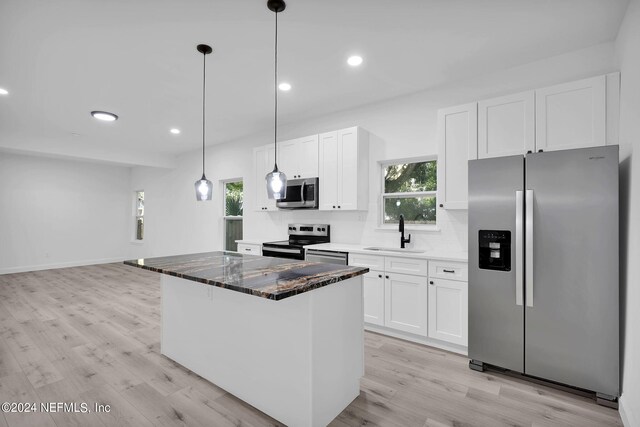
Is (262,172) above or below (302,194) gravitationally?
above

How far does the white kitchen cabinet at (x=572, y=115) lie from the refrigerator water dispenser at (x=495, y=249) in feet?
2.97

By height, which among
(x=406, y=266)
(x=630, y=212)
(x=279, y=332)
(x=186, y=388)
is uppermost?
(x=630, y=212)

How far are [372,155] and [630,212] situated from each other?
2.51 meters

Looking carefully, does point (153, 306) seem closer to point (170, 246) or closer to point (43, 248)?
point (170, 246)

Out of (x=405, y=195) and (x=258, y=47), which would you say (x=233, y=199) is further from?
(x=258, y=47)

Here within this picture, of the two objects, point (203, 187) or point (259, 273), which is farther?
point (203, 187)

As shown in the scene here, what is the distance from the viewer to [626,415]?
75.8 inches

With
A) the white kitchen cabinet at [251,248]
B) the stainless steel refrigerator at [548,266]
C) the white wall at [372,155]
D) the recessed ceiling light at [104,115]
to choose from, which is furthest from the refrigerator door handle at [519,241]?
the recessed ceiling light at [104,115]

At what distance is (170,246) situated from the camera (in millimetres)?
7477

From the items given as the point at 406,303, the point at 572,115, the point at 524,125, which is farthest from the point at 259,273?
the point at 572,115

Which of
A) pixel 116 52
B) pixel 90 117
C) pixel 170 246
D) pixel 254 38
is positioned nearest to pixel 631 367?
pixel 254 38

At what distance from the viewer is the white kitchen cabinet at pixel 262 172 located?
188 inches

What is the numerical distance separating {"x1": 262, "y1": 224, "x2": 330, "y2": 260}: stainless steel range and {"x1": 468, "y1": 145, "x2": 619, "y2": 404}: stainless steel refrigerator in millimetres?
2160

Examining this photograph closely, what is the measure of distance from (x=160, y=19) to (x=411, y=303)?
3344 mm
